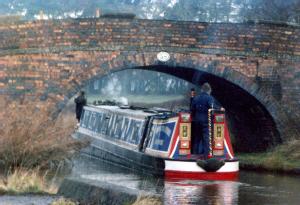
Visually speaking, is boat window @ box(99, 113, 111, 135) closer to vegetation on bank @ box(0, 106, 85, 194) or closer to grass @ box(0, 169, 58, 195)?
vegetation on bank @ box(0, 106, 85, 194)

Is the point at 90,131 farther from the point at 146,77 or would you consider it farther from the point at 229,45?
the point at 146,77

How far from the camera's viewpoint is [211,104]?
16562 mm

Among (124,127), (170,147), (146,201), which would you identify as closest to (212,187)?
(170,147)

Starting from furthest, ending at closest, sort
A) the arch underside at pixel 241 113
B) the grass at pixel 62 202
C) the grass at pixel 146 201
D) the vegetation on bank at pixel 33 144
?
the arch underside at pixel 241 113, the vegetation on bank at pixel 33 144, the grass at pixel 62 202, the grass at pixel 146 201

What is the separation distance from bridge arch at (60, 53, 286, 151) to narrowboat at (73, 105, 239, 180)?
1.04 meters

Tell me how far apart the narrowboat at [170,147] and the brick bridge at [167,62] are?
1347 millimetres

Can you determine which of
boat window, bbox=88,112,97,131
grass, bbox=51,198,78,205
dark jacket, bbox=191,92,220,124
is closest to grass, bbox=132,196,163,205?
grass, bbox=51,198,78,205

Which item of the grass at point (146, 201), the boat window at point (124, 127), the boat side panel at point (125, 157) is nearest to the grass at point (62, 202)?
the grass at point (146, 201)

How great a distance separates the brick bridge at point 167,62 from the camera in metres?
20.2

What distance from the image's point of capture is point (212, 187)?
50.6 feet

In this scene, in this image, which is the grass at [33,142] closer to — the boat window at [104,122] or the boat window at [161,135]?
the boat window at [161,135]

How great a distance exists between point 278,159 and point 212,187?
480 cm

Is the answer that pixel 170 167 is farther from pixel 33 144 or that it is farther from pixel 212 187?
pixel 33 144

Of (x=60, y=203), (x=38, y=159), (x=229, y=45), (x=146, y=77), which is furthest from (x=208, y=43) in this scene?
(x=146, y=77)
